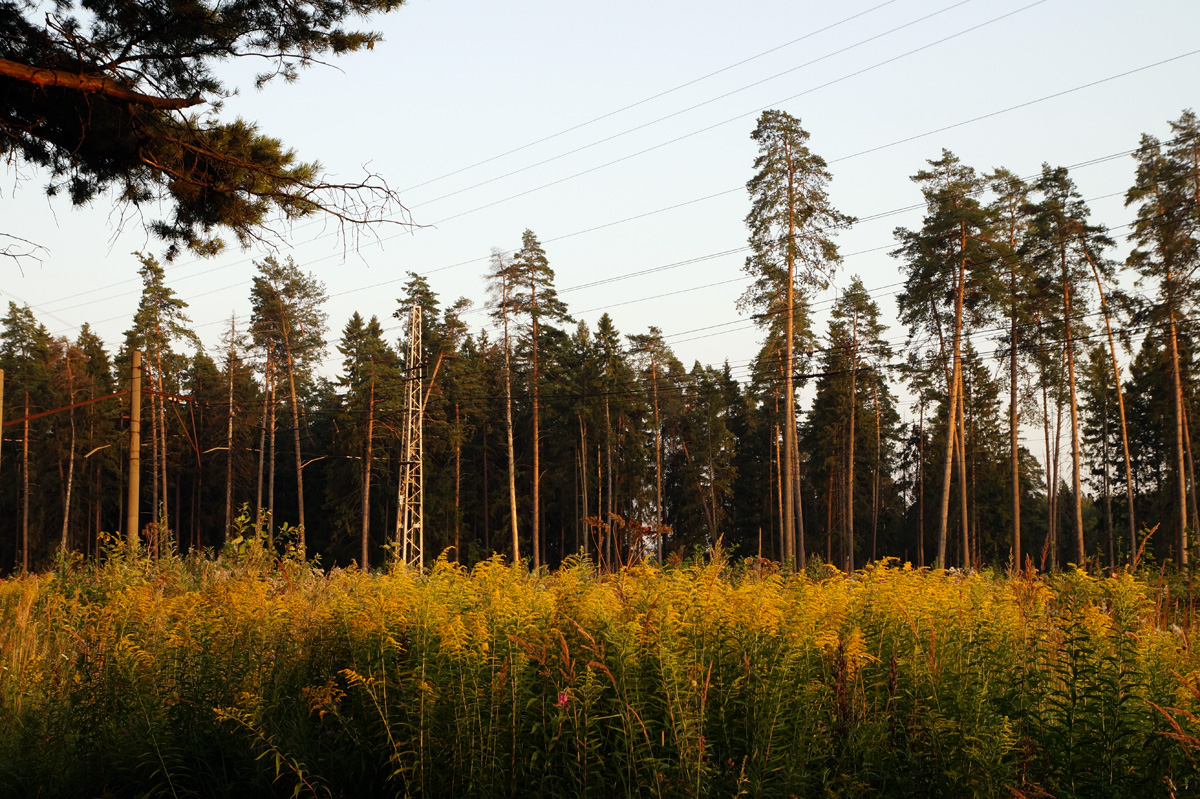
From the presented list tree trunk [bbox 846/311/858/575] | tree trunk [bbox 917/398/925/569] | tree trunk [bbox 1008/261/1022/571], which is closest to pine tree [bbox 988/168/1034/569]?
tree trunk [bbox 1008/261/1022/571]

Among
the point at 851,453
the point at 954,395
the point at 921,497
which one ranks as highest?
the point at 954,395

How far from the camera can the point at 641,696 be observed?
13.0 ft

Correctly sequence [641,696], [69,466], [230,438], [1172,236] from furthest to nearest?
[69,466]
[230,438]
[1172,236]
[641,696]

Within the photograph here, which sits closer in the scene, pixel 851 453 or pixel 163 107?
pixel 163 107

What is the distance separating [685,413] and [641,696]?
4992 centimetres

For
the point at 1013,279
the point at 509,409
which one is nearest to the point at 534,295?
the point at 509,409

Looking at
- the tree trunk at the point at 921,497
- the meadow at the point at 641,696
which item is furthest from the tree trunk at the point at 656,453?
the meadow at the point at 641,696

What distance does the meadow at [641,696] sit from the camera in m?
3.56

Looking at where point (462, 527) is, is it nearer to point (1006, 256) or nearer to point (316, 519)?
point (316, 519)

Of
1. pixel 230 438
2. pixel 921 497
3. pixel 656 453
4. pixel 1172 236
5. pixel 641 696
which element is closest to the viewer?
pixel 641 696

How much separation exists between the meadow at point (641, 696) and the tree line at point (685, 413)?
973 inches

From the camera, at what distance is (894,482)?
203 feet

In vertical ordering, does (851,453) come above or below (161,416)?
below

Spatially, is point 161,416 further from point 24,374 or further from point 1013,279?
point 1013,279
